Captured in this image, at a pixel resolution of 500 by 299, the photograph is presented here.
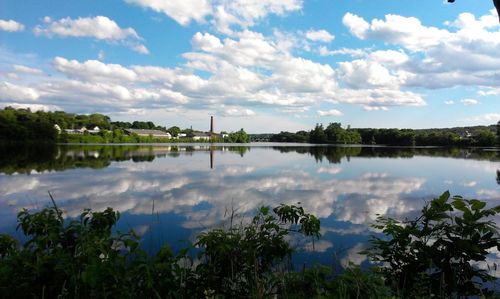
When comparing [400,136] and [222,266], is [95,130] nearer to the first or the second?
[400,136]

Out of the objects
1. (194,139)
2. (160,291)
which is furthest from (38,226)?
(194,139)

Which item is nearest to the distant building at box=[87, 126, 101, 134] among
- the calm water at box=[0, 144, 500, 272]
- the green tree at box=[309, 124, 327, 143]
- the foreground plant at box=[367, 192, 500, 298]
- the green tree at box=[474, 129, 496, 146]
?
the green tree at box=[309, 124, 327, 143]

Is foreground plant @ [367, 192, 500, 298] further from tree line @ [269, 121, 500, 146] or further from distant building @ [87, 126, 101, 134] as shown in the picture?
distant building @ [87, 126, 101, 134]

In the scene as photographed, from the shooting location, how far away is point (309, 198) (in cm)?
1568

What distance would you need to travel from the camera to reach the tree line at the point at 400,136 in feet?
335

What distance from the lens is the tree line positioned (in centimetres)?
10202

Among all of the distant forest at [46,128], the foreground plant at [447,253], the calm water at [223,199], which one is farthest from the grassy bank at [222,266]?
the distant forest at [46,128]

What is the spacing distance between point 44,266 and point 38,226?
77 centimetres

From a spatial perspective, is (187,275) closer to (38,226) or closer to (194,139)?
(38,226)

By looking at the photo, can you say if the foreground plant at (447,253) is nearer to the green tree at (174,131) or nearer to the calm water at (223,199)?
the calm water at (223,199)

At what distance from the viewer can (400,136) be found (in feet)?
444

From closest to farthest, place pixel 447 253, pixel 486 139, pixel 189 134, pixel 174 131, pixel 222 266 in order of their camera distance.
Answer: pixel 447 253 < pixel 222 266 < pixel 486 139 < pixel 174 131 < pixel 189 134

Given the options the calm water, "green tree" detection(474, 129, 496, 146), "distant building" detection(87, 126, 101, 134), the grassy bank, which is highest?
"distant building" detection(87, 126, 101, 134)

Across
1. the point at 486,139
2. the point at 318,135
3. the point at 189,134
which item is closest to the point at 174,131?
the point at 189,134
